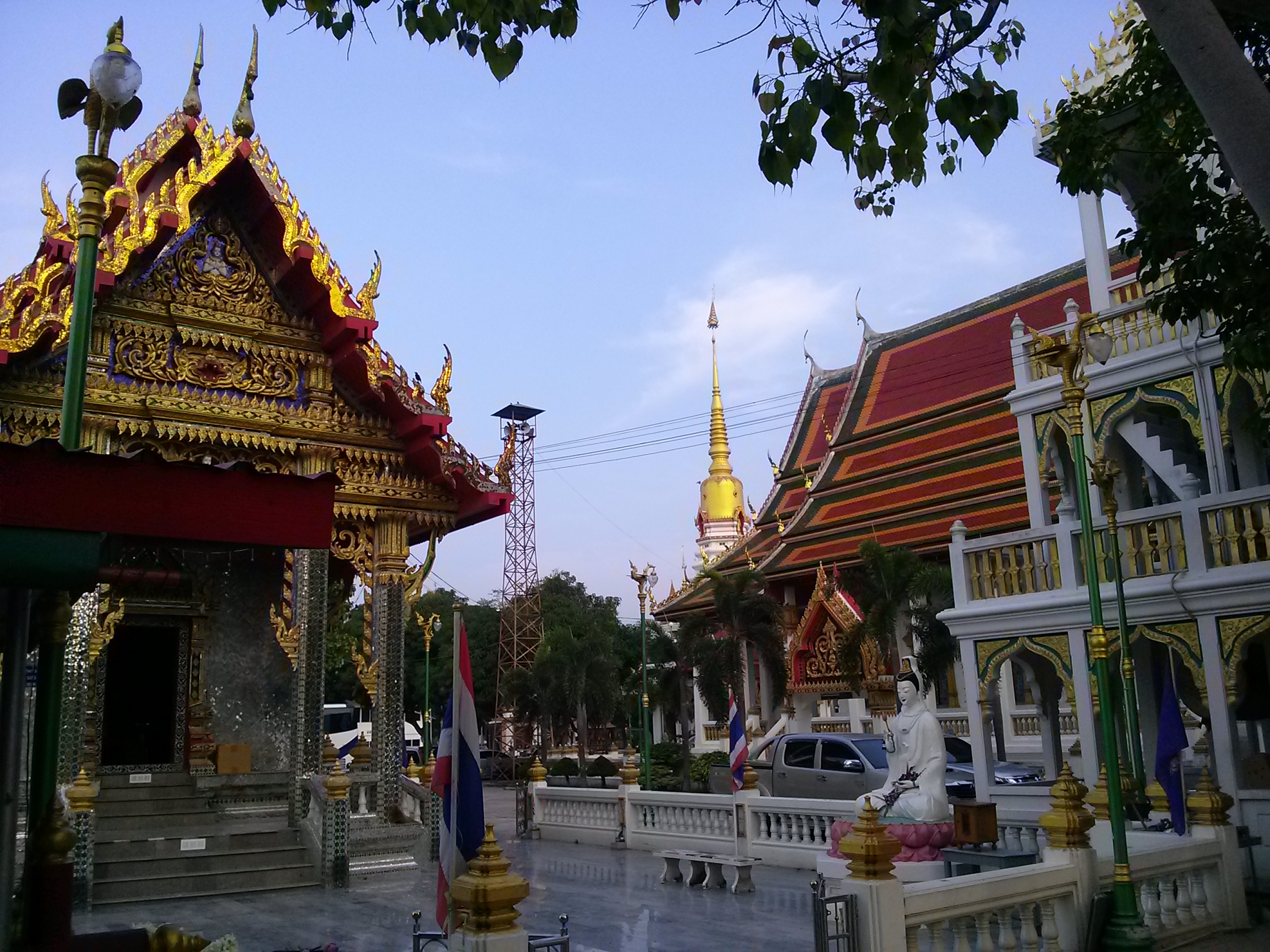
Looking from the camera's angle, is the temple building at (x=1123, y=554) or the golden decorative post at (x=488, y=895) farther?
the temple building at (x=1123, y=554)

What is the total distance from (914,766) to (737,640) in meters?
16.7

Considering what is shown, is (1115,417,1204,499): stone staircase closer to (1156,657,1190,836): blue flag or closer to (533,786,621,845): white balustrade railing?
(1156,657,1190,836): blue flag

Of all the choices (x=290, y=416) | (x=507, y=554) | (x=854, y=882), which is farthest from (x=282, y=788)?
(x=507, y=554)

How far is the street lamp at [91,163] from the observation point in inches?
196

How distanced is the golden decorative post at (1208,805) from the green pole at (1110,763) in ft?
2.52

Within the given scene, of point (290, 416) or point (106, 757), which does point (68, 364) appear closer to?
point (290, 416)

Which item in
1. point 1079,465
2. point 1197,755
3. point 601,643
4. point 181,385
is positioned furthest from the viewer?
point 601,643

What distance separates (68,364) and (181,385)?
810 cm

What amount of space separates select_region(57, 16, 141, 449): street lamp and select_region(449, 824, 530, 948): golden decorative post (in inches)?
103

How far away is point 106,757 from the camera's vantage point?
43.4 ft

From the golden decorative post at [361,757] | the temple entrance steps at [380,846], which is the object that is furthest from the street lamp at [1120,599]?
the golden decorative post at [361,757]

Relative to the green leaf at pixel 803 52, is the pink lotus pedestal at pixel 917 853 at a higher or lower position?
lower

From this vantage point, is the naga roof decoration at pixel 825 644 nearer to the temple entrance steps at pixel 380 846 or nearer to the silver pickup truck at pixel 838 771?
the silver pickup truck at pixel 838 771

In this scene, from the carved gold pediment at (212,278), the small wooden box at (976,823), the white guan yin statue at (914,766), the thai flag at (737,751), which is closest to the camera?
the small wooden box at (976,823)
